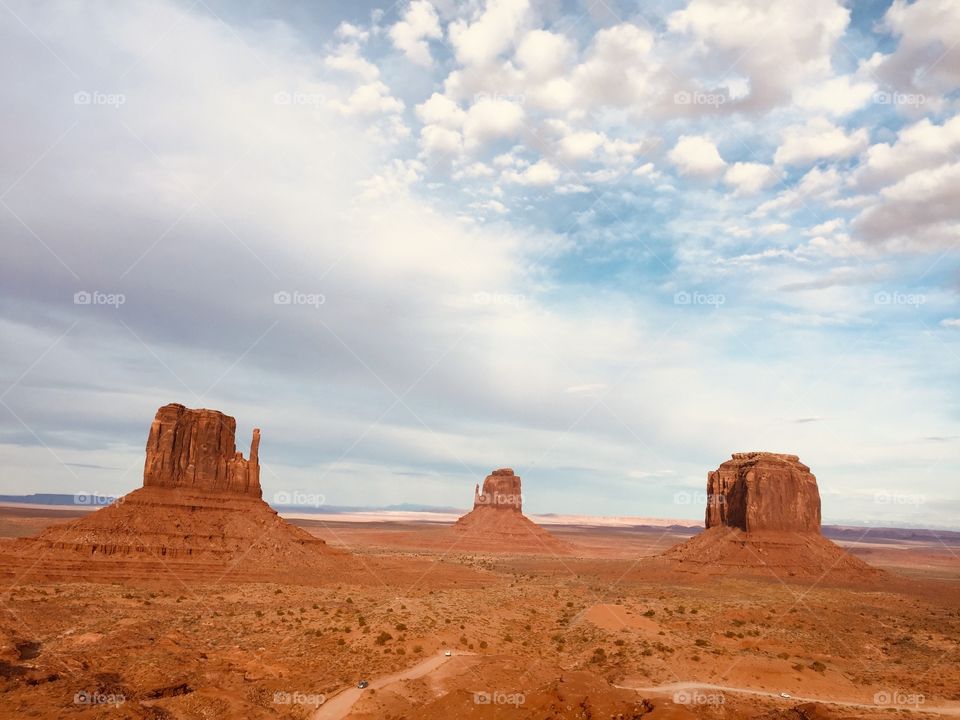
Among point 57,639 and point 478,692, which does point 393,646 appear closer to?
point 478,692

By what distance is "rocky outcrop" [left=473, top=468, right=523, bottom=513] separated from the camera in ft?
487

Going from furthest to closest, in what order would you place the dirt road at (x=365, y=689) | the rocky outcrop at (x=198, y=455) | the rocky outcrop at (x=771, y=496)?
the rocky outcrop at (x=771, y=496) < the rocky outcrop at (x=198, y=455) < the dirt road at (x=365, y=689)

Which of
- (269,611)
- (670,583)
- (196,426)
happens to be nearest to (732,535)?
(670,583)

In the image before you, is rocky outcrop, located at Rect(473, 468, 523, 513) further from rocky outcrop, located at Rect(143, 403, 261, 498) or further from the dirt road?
the dirt road

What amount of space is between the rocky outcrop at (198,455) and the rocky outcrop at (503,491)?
8487cm

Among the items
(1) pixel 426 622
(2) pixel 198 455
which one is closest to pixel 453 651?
(1) pixel 426 622

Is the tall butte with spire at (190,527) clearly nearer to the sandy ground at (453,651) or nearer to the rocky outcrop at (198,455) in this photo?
the rocky outcrop at (198,455)

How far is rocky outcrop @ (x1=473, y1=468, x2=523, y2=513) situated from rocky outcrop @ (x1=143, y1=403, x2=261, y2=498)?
8487cm

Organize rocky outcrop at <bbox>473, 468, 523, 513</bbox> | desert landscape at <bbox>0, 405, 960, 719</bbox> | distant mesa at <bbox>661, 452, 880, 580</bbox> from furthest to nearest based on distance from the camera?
rocky outcrop at <bbox>473, 468, 523, 513</bbox> → distant mesa at <bbox>661, 452, 880, 580</bbox> → desert landscape at <bbox>0, 405, 960, 719</bbox>

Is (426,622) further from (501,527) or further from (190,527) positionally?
(501,527)

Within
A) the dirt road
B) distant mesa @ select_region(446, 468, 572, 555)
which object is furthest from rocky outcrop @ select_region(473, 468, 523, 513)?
the dirt road

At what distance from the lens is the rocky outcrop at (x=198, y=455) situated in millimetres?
66250

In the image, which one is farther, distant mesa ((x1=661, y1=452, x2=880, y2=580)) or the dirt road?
distant mesa ((x1=661, y1=452, x2=880, y2=580))

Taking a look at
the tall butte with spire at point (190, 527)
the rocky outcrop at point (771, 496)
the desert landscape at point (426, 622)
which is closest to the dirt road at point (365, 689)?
the desert landscape at point (426, 622)
